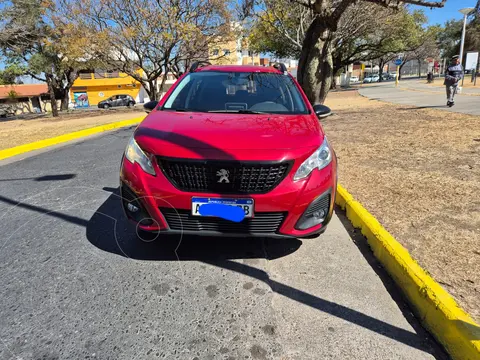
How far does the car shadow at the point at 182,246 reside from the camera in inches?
116

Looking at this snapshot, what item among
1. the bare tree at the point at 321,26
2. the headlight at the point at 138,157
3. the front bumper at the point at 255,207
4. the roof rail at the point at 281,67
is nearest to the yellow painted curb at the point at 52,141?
the headlight at the point at 138,157

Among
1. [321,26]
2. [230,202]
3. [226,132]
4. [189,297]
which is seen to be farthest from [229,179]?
[321,26]

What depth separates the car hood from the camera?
8.46ft

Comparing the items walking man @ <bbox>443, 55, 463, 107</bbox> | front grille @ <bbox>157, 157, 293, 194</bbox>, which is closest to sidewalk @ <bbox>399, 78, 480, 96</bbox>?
walking man @ <bbox>443, 55, 463, 107</bbox>

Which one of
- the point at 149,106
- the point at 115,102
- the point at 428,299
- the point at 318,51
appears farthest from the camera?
the point at 115,102

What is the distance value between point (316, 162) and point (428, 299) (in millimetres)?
1198

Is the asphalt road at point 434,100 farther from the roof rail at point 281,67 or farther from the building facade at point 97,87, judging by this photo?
the building facade at point 97,87

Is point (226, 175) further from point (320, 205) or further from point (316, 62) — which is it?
point (316, 62)

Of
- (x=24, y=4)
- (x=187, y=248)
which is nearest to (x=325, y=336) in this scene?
(x=187, y=248)

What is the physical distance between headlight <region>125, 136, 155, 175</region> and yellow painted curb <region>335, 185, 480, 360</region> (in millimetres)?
2027

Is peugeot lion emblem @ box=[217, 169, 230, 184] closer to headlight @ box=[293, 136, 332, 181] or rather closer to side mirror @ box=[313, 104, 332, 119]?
headlight @ box=[293, 136, 332, 181]

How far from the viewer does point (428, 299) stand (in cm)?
221

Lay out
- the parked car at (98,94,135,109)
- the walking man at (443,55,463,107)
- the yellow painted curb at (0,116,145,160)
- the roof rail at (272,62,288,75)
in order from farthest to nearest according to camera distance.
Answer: the parked car at (98,94,135,109), the walking man at (443,55,463,107), the yellow painted curb at (0,116,145,160), the roof rail at (272,62,288,75)

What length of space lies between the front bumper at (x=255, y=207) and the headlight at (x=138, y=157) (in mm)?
38
